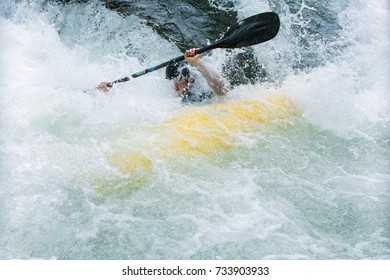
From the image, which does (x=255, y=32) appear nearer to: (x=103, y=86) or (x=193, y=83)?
(x=193, y=83)

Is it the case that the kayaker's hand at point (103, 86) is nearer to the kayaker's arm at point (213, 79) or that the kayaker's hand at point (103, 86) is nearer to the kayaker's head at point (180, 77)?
the kayaker's head at point (180, 77)

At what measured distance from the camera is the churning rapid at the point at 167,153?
2.48 meters

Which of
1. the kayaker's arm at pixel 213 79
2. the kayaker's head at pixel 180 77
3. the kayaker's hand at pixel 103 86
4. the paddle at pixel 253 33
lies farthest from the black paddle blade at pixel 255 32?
the kayaker's hand at pixel 103 86

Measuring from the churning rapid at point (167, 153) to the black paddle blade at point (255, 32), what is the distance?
547mm

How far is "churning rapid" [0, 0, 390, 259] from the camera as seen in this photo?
2484 millimetres

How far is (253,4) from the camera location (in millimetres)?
5301

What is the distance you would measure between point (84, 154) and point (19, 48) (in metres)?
2.03

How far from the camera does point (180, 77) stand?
153 inches

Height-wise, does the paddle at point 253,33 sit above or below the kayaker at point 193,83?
above

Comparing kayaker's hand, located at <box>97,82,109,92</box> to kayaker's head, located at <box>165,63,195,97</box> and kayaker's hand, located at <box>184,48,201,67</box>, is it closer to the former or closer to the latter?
kayaker's head, located at <box>165,63,195,97</box>

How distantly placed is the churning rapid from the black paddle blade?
547 mm

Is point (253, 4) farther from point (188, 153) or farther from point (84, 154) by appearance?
point (84, 154)

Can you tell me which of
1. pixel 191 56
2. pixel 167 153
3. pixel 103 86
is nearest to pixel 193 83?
pixel 191 56
